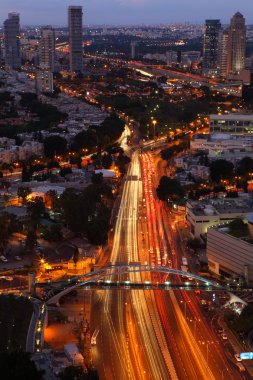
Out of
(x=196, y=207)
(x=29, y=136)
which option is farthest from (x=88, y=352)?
(x=29, y=136)

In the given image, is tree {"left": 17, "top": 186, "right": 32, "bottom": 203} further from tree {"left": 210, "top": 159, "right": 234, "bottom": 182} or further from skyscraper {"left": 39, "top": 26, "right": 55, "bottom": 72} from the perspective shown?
skyscraper {"left": 39, "top": 26, "right": 55, "bottom": 72}

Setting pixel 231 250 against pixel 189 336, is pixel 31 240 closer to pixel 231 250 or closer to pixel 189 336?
pixel 231 250

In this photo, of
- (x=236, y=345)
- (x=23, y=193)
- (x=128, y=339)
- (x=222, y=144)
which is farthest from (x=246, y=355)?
(x=222, y=144)

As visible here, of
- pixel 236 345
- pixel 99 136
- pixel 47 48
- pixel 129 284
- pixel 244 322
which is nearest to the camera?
pixel 236 345

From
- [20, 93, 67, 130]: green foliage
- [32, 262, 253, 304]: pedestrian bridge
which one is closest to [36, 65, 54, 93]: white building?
[20, 93, 67, 130]: green foliage

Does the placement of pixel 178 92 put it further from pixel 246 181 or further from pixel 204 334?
pixel 204 334

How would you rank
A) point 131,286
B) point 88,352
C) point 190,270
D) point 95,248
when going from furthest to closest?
point 95,248, point 190,270, point 131,286, point 88,352
